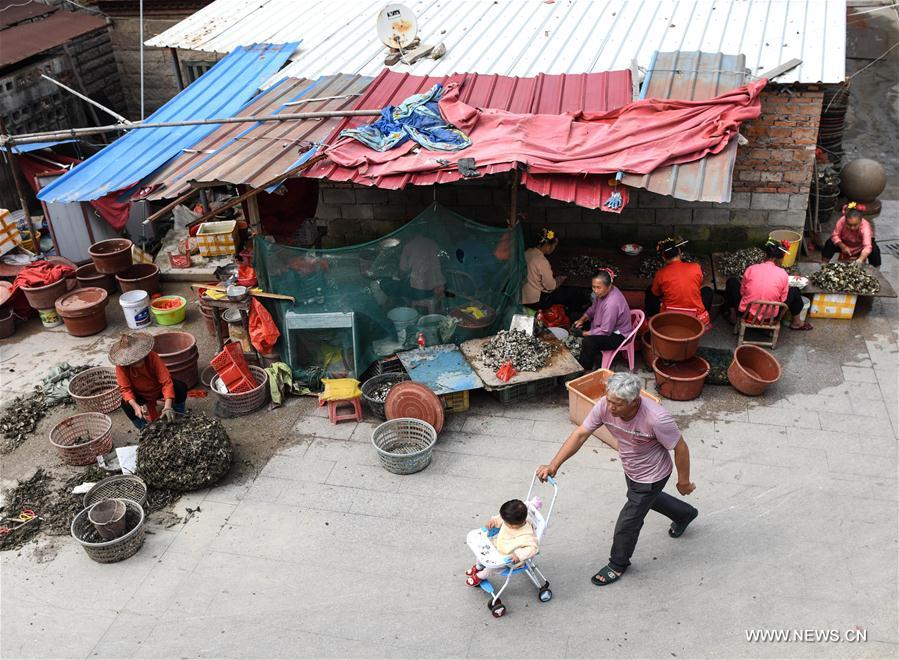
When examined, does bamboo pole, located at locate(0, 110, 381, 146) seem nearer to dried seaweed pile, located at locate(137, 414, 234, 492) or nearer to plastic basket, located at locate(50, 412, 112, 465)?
plastic basket, located at locate(50, 412, 112, 465)

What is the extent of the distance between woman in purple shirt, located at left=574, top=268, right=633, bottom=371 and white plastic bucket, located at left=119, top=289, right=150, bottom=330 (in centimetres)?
641

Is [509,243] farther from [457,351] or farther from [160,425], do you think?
[160,425]

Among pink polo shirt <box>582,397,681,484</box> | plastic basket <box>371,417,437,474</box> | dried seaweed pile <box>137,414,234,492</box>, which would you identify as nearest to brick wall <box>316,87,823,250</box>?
plastic basket <box>371,417,437,474</box>

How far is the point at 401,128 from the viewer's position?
338 inches

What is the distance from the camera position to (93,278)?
37.5ft

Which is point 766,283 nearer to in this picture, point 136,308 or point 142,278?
point 136,308

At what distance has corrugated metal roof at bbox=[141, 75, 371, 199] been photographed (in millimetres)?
8188

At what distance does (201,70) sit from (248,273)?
21.7 ft

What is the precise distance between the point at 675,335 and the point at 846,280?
8.21 feet

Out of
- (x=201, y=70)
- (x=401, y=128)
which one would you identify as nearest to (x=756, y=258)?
(x=401, y=128)

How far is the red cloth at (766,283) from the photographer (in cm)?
870

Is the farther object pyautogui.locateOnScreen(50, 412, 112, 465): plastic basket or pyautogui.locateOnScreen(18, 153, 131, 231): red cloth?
pyautogui.locateOnScreen(18, 153, 131, 231): red cloth

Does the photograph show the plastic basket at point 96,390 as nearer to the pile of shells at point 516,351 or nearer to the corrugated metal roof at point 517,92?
the corrugated metal roof at point 517,92

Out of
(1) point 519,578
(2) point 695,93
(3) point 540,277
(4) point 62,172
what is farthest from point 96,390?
(2) point 695,93
